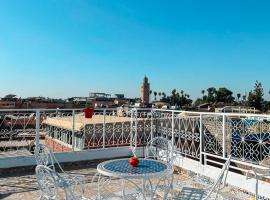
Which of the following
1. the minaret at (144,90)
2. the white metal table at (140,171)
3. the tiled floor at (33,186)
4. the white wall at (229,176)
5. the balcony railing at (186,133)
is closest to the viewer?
the white metal table at (140,171)

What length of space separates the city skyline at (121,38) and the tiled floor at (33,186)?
7.86 m

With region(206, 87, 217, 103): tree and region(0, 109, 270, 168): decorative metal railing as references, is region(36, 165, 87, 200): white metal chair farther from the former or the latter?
region(206, 87, 217, 103): tree

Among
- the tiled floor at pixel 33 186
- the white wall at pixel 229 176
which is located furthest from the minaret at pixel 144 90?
the tiled floor at pixel 33 186

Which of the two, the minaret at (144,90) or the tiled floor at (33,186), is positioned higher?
the minaret at (144,90)

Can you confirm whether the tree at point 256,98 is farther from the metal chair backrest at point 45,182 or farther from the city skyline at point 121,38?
the metal chair backrest at point 45,182

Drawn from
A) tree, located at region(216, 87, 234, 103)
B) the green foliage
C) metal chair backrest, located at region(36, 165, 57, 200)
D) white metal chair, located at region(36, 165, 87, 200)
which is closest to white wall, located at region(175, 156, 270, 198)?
white metal chair, located at region(36, 165, 87, 200)

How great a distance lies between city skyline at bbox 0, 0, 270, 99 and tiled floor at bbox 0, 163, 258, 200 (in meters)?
7.86

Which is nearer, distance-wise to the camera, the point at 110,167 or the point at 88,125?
the point at 110,167

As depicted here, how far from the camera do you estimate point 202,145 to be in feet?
21.1

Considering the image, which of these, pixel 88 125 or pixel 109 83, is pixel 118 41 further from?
pixel 88 125

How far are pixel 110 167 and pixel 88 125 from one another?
5684mm

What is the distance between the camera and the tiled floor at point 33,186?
16.8ft

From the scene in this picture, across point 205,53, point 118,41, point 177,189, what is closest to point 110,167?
point 177,189

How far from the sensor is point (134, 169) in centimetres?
397
